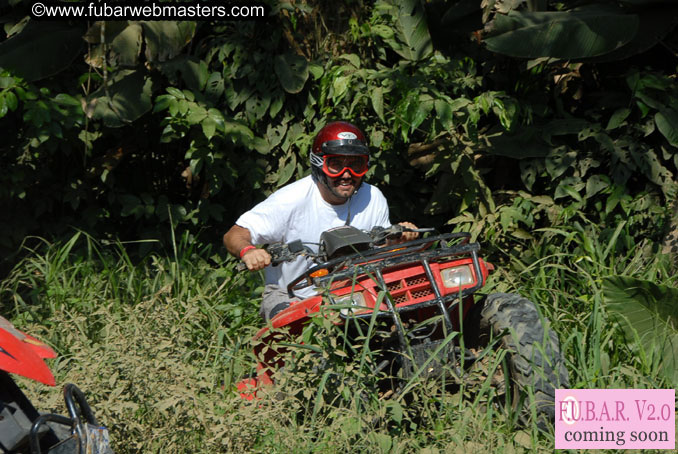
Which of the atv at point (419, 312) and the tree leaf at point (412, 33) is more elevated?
the tree leaf at point (412, 33)

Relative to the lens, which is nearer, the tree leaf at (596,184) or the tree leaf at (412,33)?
the tree leaf at (596,184)

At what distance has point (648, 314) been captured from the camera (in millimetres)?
3982

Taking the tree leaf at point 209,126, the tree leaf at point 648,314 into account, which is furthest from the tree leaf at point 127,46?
the tree leaf at point 648,314

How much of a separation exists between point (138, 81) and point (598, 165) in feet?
11.4

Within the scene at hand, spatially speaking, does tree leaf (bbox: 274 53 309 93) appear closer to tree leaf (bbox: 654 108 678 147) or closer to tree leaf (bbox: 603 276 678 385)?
tree leaf (bbox: 654 108 678 147)

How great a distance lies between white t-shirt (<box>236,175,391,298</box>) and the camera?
4.43m

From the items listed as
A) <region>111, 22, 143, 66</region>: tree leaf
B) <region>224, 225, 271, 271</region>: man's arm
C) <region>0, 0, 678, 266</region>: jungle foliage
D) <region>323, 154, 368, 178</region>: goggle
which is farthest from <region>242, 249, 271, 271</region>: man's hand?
<region>111, 22, 143, 66</region>: tree leaf

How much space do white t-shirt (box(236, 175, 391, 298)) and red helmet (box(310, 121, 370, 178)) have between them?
0.22m

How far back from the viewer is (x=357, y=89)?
5871 mm

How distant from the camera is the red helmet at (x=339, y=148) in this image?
4249 mm

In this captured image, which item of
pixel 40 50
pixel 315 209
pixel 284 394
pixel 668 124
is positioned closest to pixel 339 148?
pixel 315 209

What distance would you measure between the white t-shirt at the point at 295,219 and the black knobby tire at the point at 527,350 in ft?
3.50

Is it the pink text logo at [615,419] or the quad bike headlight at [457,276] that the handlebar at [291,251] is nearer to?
the quad bike headlight at [457,276]

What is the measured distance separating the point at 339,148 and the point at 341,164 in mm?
134
